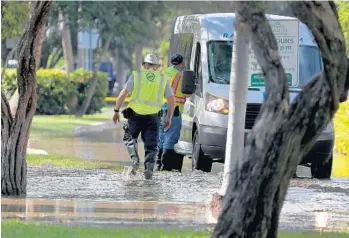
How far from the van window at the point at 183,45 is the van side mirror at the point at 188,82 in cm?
134

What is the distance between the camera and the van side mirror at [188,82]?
689 inches

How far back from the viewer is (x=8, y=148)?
12.7 m

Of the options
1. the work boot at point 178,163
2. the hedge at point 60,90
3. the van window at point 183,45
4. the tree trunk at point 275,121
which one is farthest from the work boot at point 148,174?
the hedge at point 60,90

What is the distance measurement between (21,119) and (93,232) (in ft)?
11.3

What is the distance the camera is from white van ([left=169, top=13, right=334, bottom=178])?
17.1m

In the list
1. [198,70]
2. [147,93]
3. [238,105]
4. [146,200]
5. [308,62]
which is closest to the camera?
[238,105]

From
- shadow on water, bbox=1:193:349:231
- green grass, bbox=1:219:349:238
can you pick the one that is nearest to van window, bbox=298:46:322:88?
shadow on water, bbox=1:193:349:231

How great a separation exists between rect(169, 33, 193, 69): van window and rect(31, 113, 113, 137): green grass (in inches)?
372

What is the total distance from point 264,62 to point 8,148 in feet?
17.1

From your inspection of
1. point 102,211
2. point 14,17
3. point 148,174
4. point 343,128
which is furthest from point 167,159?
→ point 14,17

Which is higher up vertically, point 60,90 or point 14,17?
point 14,17

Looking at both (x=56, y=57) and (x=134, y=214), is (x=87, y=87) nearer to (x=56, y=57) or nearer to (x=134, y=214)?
(x=56, y=57)

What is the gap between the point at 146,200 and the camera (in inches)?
499

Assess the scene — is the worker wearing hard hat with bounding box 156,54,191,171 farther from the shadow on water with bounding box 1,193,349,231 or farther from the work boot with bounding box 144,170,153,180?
the shadow on water with bounding box 1,193,349,231
